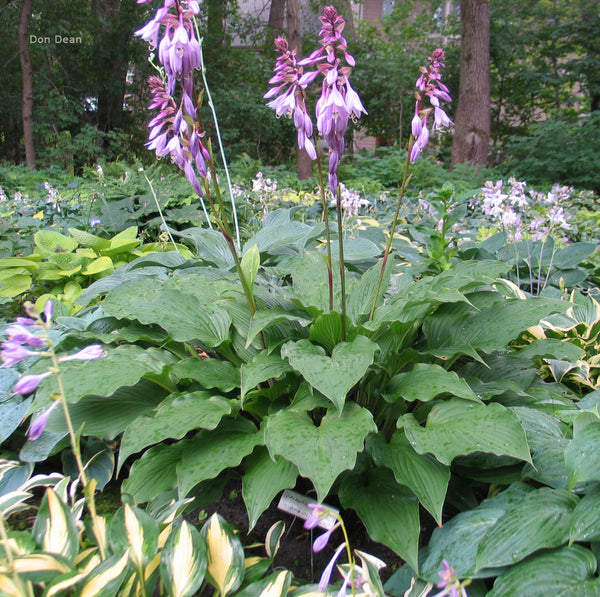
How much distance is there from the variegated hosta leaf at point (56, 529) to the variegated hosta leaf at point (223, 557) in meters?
0.33

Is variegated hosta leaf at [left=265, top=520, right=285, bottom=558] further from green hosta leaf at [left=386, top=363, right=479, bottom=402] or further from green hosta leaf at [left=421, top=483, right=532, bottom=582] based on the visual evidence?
green hosta leaf at [left=386, top=363, right=479, bottom=402]

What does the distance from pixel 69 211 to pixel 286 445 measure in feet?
16.4

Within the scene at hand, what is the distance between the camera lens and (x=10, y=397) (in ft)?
6.22

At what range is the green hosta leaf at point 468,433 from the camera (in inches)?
50.1

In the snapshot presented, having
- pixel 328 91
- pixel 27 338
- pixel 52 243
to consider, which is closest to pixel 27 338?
pixel 27 338

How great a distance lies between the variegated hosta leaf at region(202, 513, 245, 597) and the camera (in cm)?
121

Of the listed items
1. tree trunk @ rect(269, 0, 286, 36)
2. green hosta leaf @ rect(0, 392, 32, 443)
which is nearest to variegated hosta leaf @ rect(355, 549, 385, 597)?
green hosta leaf @ rect(0, 392, 32, 443)

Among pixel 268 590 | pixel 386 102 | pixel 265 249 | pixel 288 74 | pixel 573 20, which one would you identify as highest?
pixel 573 20

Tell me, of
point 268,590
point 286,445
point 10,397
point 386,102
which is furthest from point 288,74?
point 386,102

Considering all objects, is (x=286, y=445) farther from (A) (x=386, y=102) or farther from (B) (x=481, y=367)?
(A) (x=386, y=102)

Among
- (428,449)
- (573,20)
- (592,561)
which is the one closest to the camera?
(592,561)

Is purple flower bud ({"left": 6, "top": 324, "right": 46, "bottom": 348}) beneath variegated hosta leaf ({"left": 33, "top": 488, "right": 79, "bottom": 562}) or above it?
above

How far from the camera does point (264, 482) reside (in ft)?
4.65

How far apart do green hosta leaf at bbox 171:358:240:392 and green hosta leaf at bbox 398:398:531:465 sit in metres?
0.62
